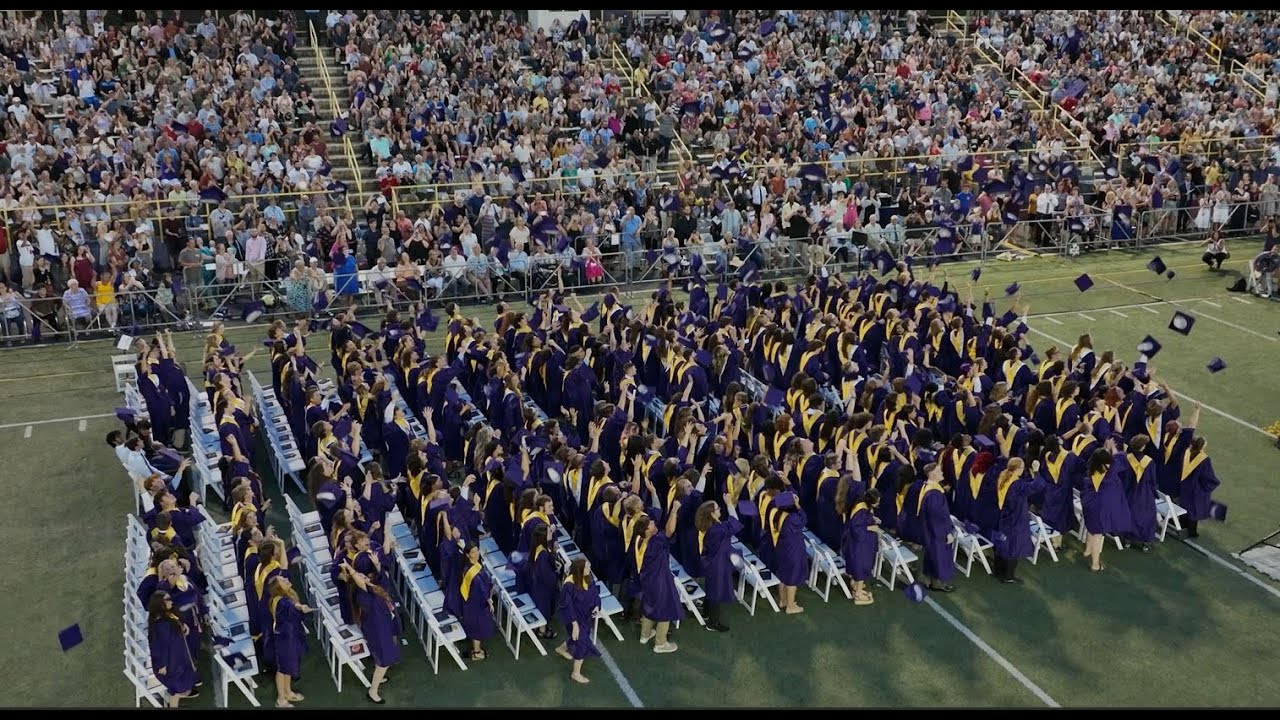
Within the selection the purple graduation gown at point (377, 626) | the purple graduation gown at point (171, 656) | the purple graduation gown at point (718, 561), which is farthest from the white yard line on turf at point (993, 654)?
the purple graduation gown at point (171, 656)

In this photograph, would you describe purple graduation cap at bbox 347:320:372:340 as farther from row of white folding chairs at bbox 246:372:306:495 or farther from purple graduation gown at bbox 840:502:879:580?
purple graduation gown at bbox 840:502:879:580

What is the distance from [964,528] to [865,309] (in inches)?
263

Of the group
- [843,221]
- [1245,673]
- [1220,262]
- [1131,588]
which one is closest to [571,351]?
[1131,588]

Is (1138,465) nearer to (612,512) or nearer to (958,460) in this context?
(958,460)

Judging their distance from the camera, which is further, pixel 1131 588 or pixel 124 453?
pixel 124 453

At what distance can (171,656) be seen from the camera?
1140 centimetres

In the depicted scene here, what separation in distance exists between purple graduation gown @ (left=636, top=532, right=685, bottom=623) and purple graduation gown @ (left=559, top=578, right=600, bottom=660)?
0.56 m

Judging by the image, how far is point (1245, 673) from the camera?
1227 cm

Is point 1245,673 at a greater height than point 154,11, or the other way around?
point 154,11

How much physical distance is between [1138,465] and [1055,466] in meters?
0.85

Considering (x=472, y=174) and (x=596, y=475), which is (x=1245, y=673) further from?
(x=472, y=174)

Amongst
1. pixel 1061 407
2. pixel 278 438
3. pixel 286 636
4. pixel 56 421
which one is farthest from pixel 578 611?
pixel 56 421

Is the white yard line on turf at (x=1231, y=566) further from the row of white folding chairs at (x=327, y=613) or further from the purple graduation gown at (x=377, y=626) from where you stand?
the row of white folding chairs at (x=327, y=613)

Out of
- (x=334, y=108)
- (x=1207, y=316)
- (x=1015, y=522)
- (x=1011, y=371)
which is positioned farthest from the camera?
(x=334, y=108)
